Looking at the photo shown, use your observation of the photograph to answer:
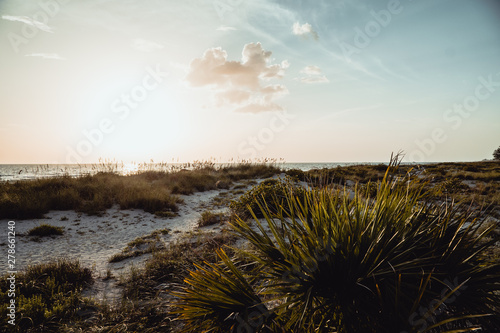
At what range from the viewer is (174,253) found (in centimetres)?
574

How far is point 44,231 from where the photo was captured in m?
7.34

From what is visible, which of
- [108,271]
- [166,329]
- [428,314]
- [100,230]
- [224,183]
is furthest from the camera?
[224,183]

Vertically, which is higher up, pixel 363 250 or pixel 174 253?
pixel 363 250

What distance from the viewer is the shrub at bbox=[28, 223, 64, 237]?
23.8 feet

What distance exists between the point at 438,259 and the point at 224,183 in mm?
15385

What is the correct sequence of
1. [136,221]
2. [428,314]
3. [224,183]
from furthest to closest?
[224,183]
[136,221]
[428,314]

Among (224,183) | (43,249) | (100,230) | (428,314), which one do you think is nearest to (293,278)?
(428,314)

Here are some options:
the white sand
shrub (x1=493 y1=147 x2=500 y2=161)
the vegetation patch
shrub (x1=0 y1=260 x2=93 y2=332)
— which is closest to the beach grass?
the white sand

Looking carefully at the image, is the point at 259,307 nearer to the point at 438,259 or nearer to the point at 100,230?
the point at 438,259

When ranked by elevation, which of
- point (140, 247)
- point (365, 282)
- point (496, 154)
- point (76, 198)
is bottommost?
point (140, 247)

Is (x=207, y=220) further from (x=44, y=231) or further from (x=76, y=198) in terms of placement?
(x=76, y=198)

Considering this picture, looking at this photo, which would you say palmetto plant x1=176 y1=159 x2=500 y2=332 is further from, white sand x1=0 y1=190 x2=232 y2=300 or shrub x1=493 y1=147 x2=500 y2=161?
shrub x1=493 y1=147 x2=500 y2=161

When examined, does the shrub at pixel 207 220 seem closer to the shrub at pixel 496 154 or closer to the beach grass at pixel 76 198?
the beach grass at pixel 76 198

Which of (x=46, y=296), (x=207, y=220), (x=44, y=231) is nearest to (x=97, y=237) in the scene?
(x=44, y=231)
